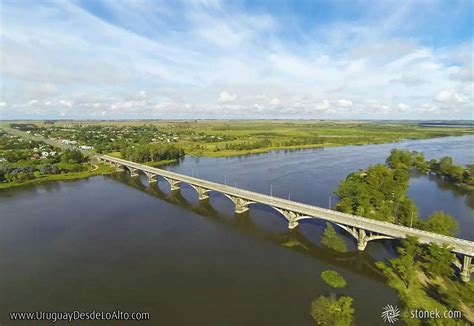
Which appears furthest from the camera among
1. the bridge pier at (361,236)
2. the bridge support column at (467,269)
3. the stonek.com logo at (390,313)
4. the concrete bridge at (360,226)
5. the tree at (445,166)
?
the tree at (445,166)

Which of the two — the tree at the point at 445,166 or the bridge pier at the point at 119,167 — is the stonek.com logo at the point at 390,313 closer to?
the tree at the point at 445,166

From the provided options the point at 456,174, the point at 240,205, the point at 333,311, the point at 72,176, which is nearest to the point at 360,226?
the point at 333,311

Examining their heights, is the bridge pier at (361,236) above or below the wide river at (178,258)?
above

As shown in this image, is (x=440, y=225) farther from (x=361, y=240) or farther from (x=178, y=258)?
(x=178, y=258)

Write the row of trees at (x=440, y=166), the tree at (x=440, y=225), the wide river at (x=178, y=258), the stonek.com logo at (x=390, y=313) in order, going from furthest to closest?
the row of trees at (x=440, y=166), the tree at (x=440, y=225), the wide river at (x=178, y=258), the stonek.com logo at (x=390, y=313)

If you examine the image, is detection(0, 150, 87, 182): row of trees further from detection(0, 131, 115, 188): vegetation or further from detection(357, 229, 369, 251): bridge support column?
detection(357, 229, 369, 251): bridge support column

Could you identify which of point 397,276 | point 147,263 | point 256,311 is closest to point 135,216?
point 147,263

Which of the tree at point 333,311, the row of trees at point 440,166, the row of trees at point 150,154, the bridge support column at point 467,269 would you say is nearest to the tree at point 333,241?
the tree at point 333,311

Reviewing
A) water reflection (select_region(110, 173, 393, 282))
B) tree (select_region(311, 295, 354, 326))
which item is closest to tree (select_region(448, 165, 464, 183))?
water reflection (select_region(110, 173, 393, 282))
